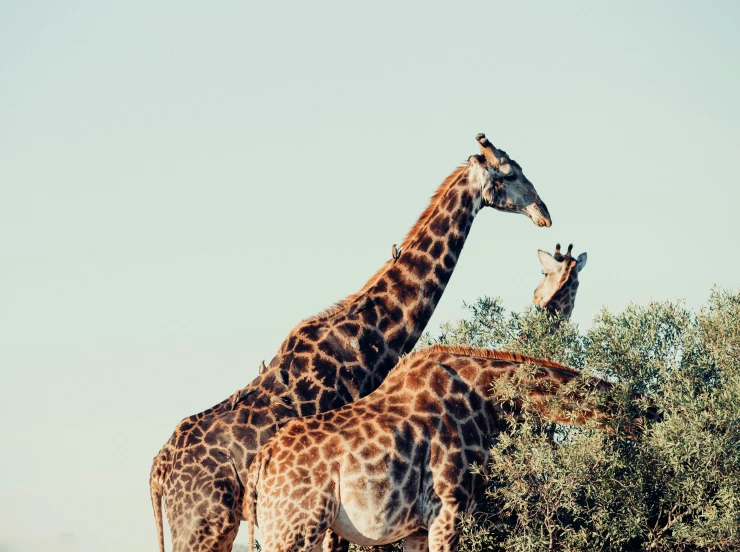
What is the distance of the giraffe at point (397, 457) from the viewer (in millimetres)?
14492

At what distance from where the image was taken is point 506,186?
742 inches

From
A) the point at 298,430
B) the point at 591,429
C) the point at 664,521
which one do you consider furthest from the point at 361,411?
the point at 664,521

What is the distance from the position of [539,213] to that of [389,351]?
3.42m

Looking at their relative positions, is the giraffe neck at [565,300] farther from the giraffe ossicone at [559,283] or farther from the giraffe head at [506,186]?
the giraffe head at [506,186]

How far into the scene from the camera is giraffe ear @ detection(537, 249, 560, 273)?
19.2 metres

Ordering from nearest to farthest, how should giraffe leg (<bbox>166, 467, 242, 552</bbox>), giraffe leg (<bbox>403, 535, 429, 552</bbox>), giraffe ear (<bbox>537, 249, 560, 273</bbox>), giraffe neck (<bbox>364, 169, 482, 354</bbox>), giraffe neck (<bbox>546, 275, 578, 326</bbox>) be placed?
giraffe leg (<bbox>403, 535, 429, 552</bbox>)
giraffe leg (<bbox>166, 467, 242, 552</bbox>)
giraffe neck (<bbox>364, 169, 482, 354</bbox>)
giraffe neck (<bbox>546, 275, 578, 326</bbox>)
giraffe ear (<bbox>537, 249, 560, 273</bbox>)

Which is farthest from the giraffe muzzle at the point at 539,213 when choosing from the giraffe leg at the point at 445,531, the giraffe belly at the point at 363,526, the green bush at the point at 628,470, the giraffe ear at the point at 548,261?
the giraffe belly at the point at 363,526

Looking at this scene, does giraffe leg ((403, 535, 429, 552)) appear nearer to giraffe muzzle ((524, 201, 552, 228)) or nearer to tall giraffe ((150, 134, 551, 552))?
tall giraffe ((150, 134, 551, 552))

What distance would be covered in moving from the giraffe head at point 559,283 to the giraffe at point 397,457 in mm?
2848

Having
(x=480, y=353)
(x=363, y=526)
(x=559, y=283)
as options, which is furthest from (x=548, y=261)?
(x=363, y=526)

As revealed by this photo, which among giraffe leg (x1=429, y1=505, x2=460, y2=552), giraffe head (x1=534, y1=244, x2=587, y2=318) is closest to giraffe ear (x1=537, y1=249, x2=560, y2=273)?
giraffe head (x1=534, y1=244, x2=587, y2=318)

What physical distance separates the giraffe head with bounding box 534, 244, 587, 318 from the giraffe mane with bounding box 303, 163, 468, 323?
1921 mm

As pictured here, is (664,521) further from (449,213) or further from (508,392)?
(449,213)

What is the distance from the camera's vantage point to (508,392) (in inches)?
614
